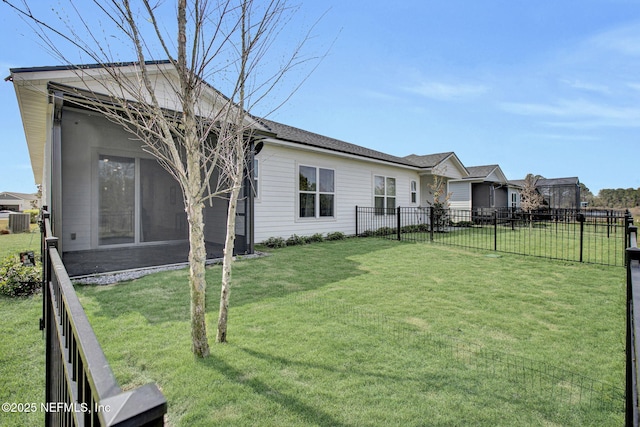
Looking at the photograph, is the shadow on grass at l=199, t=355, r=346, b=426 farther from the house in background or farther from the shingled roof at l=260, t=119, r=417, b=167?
the shingled roof at l=260, t=119, r=417, b=167

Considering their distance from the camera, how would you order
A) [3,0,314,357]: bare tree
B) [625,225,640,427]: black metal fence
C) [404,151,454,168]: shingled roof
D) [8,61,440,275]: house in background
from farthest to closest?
[404,151,454,168]: shingled roof → [8,61,440,275]: house in background → [3,0,314,357]: bare tree → [625,225,640,427]: black metal fence

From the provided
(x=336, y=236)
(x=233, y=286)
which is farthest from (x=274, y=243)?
(x=233, y=286)

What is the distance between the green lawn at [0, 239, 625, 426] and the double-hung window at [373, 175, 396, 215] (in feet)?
25.1

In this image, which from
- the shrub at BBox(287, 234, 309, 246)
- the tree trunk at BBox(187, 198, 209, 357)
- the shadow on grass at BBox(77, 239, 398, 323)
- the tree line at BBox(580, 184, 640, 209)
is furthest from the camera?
the tree line at BBox(580, 184, 640, 209)

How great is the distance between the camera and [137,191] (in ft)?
26.8

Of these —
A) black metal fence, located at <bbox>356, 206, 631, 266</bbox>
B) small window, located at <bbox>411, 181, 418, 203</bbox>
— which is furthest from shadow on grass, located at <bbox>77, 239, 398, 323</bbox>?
small window, located at <bbox>411, 181, 418, 203</bbox>

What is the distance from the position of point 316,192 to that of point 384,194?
13.7 feet

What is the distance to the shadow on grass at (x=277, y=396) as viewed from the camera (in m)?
1.86

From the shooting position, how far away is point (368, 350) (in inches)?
107

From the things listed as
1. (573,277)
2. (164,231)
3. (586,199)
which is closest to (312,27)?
(573,277)

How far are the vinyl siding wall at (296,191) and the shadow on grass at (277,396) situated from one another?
6149 millimetres

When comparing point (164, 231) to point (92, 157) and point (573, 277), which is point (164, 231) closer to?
point (92, 157)

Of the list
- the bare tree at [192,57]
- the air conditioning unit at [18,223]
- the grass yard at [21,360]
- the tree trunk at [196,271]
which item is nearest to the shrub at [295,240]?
the grass yard at [21,360]

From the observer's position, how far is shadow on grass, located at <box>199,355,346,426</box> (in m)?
1.86
